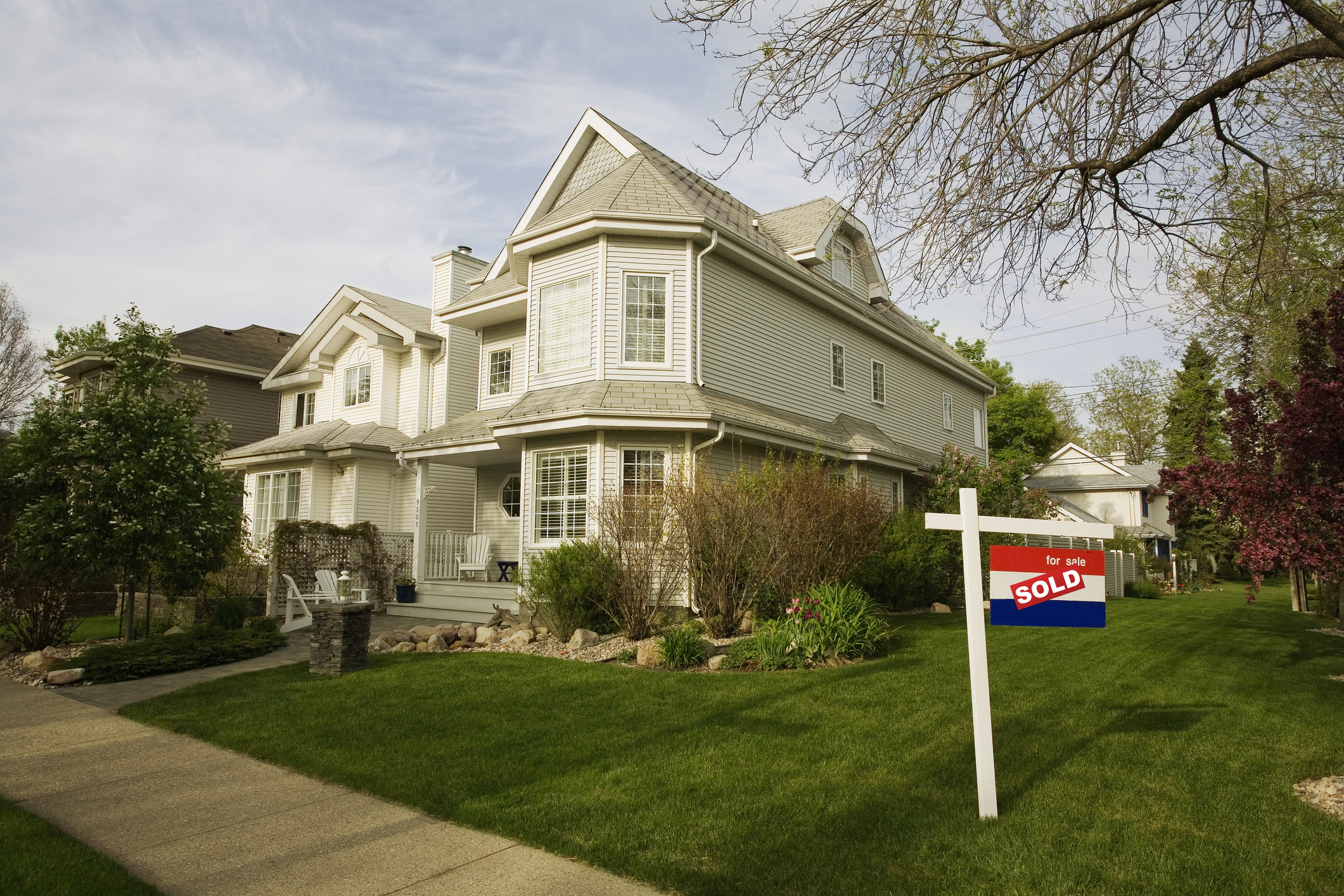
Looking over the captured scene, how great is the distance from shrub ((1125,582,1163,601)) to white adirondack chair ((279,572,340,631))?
23.4 meters

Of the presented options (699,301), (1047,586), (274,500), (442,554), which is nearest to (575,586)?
(699,301)

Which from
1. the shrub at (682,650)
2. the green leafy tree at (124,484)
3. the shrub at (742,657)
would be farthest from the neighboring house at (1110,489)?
the green leafy tree at (124,484)

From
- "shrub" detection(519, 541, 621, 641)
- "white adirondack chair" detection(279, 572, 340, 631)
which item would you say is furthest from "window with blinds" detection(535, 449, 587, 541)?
"white adirondack chair" detection(279, 572, 340, 631)

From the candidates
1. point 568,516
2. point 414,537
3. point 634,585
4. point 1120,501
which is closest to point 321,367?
point 414,537

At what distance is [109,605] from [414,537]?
8286 mm

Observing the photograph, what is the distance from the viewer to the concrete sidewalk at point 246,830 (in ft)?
13.5

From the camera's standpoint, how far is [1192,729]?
22.1ft

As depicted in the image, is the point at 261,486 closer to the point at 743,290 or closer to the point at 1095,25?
the point at 743,290

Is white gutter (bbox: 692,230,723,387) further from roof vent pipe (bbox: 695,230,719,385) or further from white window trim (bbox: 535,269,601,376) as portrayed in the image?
white window trim (bbox: 535,269,601,376)

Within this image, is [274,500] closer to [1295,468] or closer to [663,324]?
[663,324]

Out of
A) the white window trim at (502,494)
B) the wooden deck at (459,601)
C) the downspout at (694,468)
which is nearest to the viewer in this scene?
the downspout at (694,468)

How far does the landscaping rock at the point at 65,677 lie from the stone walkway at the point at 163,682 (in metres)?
0.14

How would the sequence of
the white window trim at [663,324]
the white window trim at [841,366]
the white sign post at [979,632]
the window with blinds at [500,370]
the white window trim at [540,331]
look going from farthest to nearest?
1. the white window trim at [841,366]
2. the window with blinds at [500,370]
3. the white window trim at [540,331]
4. the white window trim at [663,324]
5. the white sign post at [979,632]

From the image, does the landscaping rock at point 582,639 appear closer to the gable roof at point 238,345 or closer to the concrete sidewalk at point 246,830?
the concrete sidewalk at point 246,830
